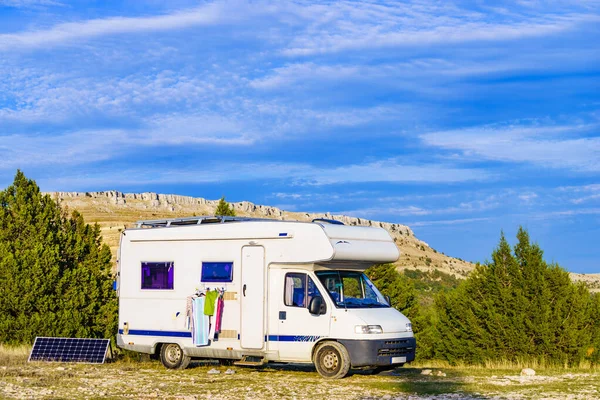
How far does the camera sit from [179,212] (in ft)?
309

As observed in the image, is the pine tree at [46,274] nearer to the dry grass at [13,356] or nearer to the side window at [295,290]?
the dry grass at [13,356]

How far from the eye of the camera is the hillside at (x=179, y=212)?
8631cm

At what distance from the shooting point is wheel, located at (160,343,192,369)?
1795 cm

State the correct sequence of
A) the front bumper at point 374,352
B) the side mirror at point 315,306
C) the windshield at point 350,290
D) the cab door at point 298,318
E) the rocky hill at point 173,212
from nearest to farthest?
the front bumper at point 374,352, the side mirror at point 315,306, the cab door at point 298,318, the windshield at point 350,290, the rocky hill at point 173,212

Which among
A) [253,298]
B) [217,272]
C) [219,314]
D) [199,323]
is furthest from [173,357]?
[253,298]

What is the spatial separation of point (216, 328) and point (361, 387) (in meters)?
4.16

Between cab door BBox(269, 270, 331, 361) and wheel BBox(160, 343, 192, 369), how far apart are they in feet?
8.32

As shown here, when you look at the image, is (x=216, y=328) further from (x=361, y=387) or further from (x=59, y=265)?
(x=59, y=265)

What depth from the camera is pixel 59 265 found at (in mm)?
30250

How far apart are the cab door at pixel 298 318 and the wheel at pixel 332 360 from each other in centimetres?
22

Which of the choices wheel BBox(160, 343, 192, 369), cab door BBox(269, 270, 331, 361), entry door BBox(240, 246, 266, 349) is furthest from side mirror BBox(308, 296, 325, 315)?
wheel BBox(160, 343, 192, 369)

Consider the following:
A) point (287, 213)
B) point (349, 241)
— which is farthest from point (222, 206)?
point (287, 213)

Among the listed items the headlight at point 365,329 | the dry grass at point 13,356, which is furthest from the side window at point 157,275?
the headlight at point 365,329

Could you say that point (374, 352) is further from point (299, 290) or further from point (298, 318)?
point (299, 290)
